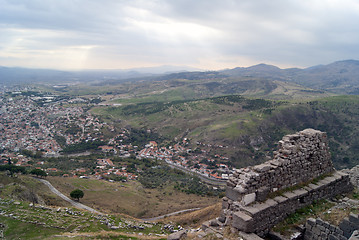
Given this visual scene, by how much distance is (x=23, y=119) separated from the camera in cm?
11556

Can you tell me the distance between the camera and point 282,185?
29.7 feet

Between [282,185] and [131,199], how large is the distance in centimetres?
3065

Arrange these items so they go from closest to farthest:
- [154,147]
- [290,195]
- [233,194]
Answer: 1. [233,194]
2. [290,195]
3. [154,147]

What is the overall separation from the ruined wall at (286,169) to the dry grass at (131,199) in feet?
72.8

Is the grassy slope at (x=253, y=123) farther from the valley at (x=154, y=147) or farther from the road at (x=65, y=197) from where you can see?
the road at (x=65, y=197)

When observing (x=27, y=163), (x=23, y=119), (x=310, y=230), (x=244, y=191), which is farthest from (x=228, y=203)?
(x=23, y=119)

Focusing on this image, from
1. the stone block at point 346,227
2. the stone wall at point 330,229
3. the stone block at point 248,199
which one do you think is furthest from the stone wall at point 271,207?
the stone block at point 346,227

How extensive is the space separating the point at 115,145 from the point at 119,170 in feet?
95.9

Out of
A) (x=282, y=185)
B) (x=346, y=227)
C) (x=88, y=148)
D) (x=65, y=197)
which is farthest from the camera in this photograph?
(x=88, y=148)

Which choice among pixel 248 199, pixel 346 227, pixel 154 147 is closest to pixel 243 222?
pixel 248 199

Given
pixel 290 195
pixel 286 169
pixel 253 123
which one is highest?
pixel 286 169

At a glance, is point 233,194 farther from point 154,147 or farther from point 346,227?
point 154,147

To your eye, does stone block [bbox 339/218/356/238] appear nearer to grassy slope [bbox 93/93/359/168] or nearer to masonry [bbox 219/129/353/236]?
masonry [bbox 219/129/353/236]

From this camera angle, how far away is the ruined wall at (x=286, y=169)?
8.34 metres
